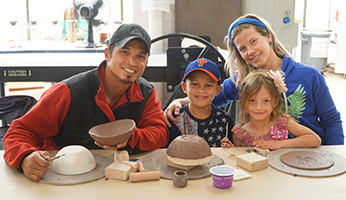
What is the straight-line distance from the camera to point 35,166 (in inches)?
58.5

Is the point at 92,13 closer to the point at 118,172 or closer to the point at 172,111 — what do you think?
the point at 172,111

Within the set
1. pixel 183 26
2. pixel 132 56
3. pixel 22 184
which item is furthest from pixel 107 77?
pixel 183 26

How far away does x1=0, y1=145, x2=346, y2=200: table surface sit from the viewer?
1.35 m

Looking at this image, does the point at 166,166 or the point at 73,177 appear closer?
the point at 73,177

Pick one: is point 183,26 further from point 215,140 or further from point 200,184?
point 200,184

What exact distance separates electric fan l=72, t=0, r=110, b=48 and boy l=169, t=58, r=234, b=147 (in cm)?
219

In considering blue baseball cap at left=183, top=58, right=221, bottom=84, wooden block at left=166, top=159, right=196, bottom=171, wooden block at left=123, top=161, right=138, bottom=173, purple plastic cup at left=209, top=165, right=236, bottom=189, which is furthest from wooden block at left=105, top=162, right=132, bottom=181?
blue baseball cap at left=183, top=58, right=221, bottom=84

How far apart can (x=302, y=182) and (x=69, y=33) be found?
388 cm

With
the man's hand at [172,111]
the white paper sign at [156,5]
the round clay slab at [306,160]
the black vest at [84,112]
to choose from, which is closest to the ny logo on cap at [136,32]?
the black vest at [84,112]

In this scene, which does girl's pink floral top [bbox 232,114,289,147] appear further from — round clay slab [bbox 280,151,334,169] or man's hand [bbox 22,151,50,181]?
man's hand [bbox 22,151,50,181]

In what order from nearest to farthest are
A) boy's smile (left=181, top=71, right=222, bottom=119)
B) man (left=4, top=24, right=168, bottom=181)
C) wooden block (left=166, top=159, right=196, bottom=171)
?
wooden block (left=166, top=159, right=196, bottom=171), man (left=4, top=24, right=168, bottom=181), boy's smile (left=181, top=71, right=222, bottom=119)

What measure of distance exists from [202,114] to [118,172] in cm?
78

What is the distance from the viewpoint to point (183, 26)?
447 centimetres

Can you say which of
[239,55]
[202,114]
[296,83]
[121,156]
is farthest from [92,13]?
[121,156]
